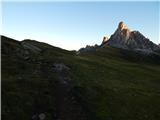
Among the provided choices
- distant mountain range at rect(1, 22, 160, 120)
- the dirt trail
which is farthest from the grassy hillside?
the dirt trail

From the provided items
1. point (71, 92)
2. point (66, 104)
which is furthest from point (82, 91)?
point (66, 104)

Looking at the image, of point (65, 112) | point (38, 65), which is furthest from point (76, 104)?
point (38, 65)

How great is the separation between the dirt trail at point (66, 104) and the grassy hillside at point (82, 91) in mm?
700

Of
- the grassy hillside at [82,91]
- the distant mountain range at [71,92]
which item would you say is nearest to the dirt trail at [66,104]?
the distant mountain range at [71,92]

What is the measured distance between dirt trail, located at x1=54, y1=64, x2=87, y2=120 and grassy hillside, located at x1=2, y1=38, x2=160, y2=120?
70 centimetres

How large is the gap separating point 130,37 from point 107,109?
16446 centimetres

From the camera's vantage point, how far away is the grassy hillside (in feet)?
116

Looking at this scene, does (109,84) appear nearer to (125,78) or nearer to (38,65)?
(125,78)

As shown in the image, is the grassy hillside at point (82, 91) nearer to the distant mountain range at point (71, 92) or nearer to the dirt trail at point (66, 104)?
the distant mountain range at point (71, 92)

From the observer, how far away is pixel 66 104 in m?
37.5

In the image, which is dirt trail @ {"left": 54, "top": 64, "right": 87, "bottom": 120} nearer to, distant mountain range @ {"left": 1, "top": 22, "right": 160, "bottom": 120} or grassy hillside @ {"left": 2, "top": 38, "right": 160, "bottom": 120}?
distant mountain range @ {"left": 1, "top": 22, "right": 160, "bottom": 120}

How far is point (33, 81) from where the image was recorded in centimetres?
4444

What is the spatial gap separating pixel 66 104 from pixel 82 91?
546 cm

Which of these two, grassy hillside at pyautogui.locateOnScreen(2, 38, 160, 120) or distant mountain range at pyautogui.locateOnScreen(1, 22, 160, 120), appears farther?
grassy hillside at pyautogui.locateOnScreen(2, 38, 160, 120)
